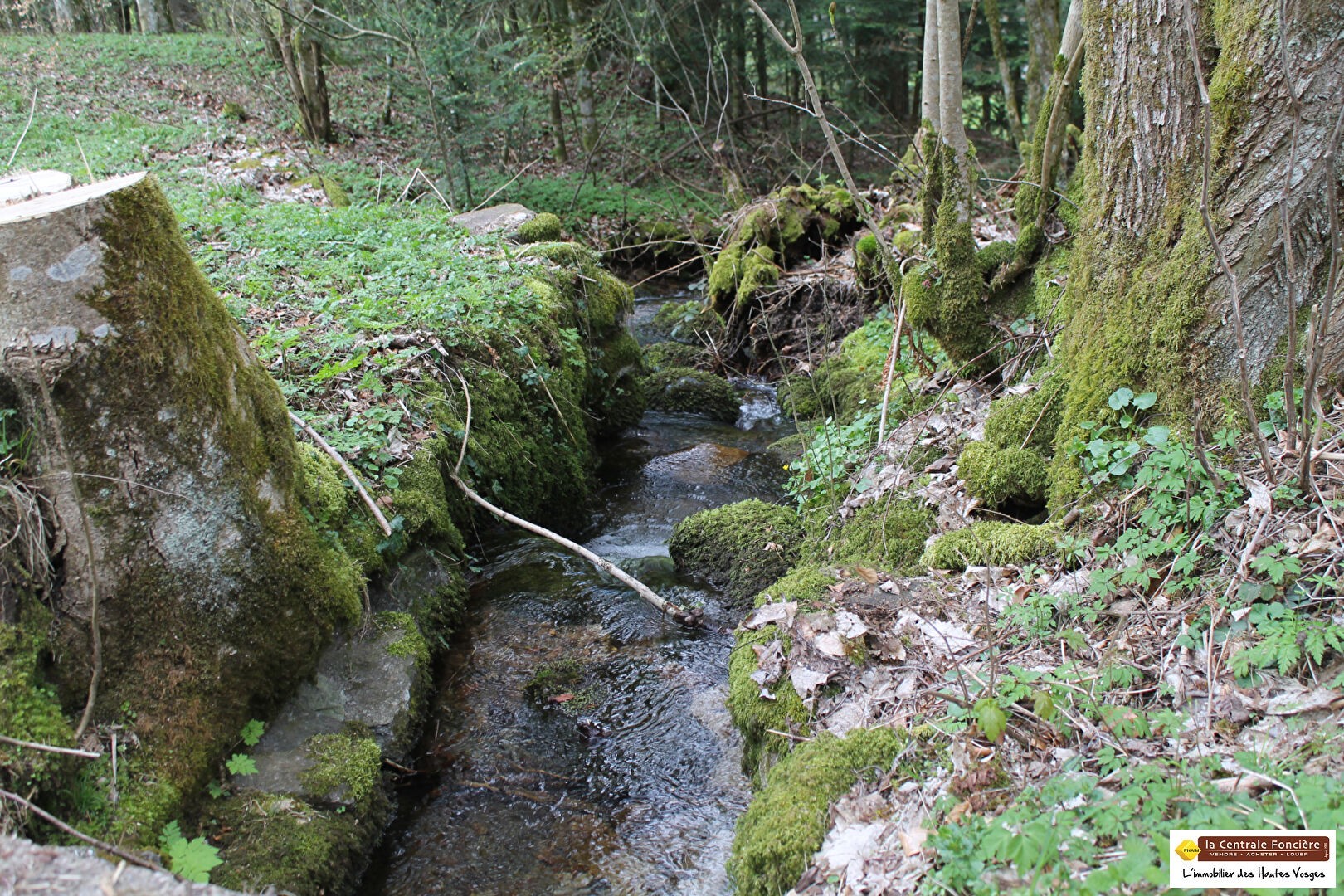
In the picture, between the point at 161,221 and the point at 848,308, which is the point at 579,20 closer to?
the point at 848,308

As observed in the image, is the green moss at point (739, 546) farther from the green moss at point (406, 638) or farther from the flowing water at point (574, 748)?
the green moss at point (406, 638)

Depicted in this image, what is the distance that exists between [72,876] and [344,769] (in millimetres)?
1306

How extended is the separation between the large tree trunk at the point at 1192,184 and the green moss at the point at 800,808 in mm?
1866

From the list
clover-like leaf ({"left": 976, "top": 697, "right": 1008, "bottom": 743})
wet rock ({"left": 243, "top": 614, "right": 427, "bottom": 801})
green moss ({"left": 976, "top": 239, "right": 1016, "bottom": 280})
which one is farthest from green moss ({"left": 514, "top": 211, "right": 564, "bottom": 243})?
clover-like leaf ({"left": 976, "top": 697, "right": 1008, "bottom": 743})

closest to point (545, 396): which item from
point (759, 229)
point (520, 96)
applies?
point (759, 229)

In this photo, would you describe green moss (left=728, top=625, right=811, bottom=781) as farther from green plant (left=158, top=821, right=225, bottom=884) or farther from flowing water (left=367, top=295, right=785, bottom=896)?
green plant (left=158, top=821, right=225, bottom=884)

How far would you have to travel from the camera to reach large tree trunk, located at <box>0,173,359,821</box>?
262 cm

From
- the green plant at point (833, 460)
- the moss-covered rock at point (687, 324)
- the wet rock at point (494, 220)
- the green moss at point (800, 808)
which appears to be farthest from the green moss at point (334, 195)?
Answer: the green moss at point (800, 808)

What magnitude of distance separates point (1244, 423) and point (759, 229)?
25.4 ft

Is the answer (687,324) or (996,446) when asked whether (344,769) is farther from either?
(687,324)

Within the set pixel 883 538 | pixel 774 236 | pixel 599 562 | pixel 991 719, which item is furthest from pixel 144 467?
pixel 774 236

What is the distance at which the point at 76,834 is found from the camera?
7.64 ft

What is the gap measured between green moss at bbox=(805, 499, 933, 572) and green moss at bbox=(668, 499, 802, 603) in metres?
0.36

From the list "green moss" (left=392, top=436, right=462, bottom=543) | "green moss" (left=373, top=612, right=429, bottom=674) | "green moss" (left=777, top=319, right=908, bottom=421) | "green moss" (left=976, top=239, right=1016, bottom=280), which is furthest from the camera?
"green moss" (left=777, top=319, right=908, bottom=421)
